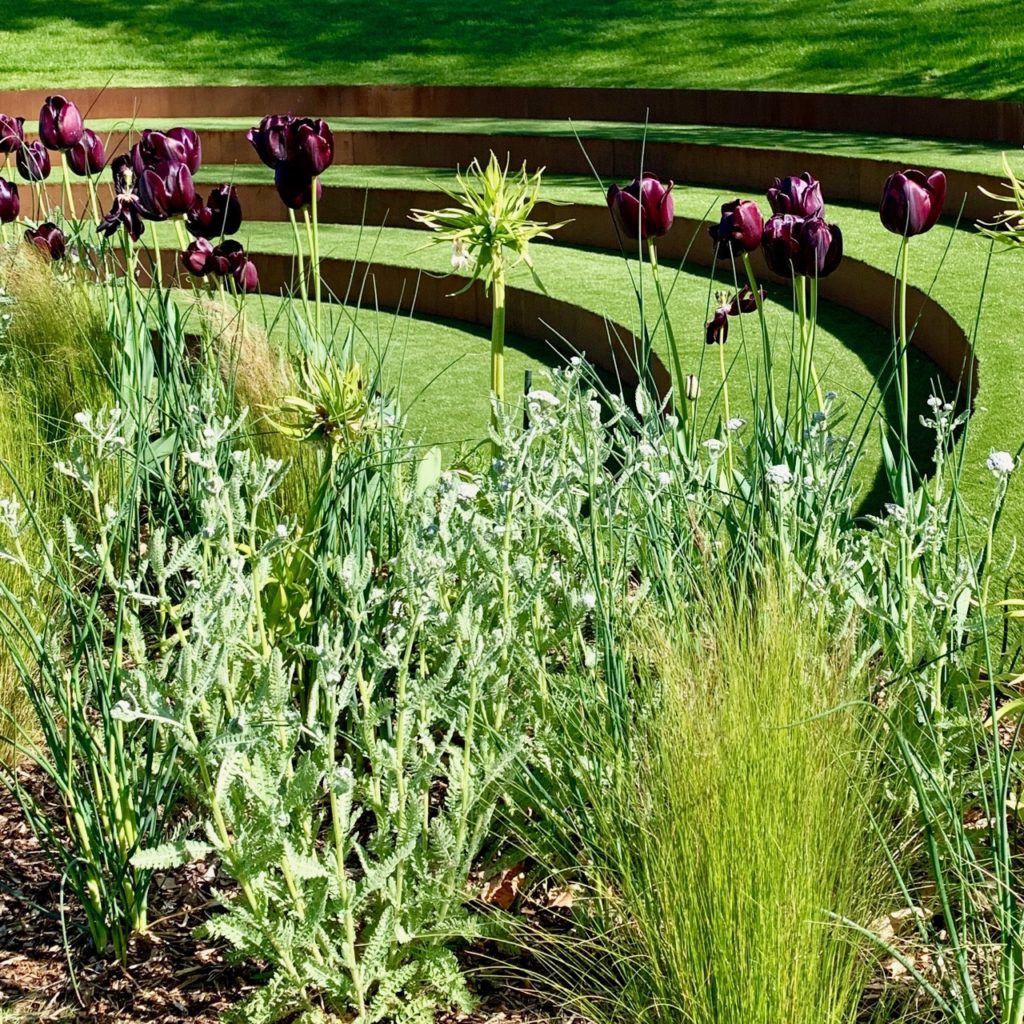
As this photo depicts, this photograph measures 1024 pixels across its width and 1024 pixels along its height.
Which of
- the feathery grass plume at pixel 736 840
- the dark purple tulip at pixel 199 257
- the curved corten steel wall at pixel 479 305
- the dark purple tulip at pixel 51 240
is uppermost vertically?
the dark purple tulip at pixel 199 257

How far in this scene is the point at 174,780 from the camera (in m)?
2.18

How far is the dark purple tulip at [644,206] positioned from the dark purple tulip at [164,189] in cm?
100

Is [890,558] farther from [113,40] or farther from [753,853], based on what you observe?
[113,40]

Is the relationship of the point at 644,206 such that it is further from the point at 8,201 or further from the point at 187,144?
the point at 8,201

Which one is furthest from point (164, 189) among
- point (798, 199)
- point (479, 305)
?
point (479, 305)

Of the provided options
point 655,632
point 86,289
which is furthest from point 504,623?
point 86,289

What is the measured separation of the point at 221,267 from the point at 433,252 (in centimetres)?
408

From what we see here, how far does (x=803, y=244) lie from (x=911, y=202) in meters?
0.21

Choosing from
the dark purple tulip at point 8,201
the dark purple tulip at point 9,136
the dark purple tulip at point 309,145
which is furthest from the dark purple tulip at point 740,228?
the dark purple tulip at point 9,136

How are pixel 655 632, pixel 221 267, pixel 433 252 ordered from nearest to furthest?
1. pixel 655 632
2. pixel 221 267
3. pixel 433 252

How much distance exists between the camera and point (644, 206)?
2.70 m

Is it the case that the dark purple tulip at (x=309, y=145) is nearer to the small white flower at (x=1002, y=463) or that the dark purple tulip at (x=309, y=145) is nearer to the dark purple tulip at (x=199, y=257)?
the dark purple tulip at (x=199, y=257)

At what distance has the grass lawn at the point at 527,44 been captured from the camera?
10383mm

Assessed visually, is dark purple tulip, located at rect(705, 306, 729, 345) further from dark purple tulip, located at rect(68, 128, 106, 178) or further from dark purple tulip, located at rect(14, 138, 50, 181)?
dark purple tulip, located at rect(14, 138, 50, 181)
